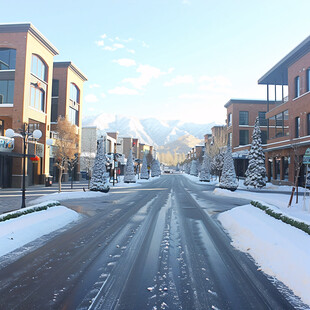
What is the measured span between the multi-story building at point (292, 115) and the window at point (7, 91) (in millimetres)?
31216

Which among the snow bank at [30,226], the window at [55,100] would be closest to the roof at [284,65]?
the snow bank at [30,226]

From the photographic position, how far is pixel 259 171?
1188 inches

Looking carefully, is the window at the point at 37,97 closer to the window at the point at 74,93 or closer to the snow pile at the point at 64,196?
the window at the point at 74,93

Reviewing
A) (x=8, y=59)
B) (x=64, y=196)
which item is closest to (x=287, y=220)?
(x=64, y=196)

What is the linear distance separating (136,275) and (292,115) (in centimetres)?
3196

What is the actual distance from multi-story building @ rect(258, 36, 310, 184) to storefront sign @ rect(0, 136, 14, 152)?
2914 centimetres

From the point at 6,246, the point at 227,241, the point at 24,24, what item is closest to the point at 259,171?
the point at 227,241

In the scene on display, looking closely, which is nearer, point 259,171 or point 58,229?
point 58,229

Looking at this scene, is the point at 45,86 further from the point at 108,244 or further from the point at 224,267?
the point at 224,267

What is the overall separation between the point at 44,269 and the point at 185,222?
250 inches

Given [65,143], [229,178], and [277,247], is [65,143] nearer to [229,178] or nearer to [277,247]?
[229,178]

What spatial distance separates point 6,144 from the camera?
2661 cm

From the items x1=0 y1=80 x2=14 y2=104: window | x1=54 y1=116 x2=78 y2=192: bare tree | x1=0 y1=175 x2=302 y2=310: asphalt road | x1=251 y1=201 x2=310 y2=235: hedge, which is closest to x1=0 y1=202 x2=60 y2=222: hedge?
x1=0 y1=175 x2=302 y2=310: asphalt road

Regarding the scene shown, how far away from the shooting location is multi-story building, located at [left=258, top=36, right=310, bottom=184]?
28.2 meters
